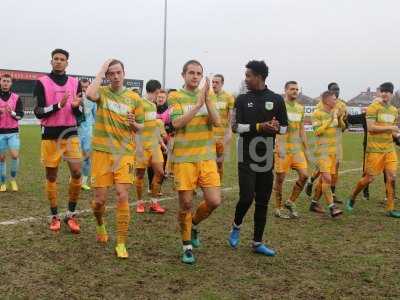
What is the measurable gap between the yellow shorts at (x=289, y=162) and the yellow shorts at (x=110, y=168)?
3.21 m

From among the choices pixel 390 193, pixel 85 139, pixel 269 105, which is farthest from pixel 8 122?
pixel 390 193

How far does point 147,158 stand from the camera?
837 cm

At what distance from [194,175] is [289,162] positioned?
299cm

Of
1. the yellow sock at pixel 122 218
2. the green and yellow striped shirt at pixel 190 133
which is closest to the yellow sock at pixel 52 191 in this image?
the yellow sock at pixel 122 218

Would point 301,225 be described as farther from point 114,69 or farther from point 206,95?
point 114,69

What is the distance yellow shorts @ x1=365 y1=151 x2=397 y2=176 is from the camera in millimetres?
8414

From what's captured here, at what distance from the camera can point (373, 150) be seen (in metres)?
8.47

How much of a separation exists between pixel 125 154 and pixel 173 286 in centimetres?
173

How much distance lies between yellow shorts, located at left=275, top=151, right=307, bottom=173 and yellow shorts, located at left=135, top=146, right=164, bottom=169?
2.14 m

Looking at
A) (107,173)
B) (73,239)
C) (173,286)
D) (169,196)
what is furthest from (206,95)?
(169,196)

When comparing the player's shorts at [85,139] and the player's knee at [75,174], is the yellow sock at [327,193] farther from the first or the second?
the player's shorts at [85,139]

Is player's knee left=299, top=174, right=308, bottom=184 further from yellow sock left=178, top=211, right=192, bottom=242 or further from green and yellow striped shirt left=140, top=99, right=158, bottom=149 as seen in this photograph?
yellow sock left=178, top=211, right=192, bottom=242

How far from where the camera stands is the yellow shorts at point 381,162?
27.6ft

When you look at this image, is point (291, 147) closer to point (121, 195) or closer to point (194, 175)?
point (194, 175)
